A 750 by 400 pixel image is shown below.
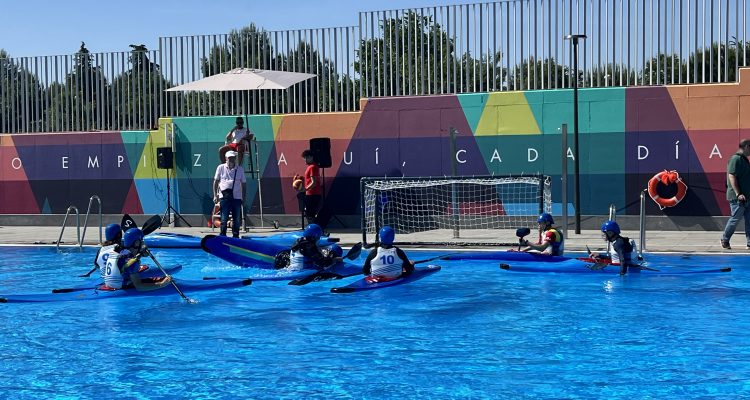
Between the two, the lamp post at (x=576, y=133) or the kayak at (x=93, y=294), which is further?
the lamp post at (x=576, y=133)

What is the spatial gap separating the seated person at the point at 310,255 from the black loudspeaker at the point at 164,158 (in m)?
12.1

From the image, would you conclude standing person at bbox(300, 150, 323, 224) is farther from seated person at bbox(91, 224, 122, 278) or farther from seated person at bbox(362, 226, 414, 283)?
seated person at bbox(91, 224, 122, 278)

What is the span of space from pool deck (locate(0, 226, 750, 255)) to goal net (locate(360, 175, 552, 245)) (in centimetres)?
88

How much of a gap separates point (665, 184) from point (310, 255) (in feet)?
34.9

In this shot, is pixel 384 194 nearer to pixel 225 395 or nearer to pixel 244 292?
pixel 244 292

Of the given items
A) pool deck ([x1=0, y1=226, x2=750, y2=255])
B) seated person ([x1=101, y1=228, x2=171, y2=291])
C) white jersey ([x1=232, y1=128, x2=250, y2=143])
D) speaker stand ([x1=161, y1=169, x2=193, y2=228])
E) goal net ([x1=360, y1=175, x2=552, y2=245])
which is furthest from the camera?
speaker stand ([x1=161, y1=169, x2=193, y2=228])

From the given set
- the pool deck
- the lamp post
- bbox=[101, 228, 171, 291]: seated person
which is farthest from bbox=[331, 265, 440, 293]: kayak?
the lamp post

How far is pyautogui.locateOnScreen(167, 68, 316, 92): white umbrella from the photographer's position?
2359 cm

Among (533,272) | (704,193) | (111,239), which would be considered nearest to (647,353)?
(533,272)

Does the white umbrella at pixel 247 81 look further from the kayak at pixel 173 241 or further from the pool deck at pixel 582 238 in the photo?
the kayak at pixel 173 241

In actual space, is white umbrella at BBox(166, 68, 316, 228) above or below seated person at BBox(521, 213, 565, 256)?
above

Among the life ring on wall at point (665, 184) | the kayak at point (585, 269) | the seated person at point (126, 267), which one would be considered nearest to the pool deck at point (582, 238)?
the life ring on wall at point (665, 184)

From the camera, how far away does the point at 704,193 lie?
22906mm

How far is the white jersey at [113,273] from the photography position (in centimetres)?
1368
